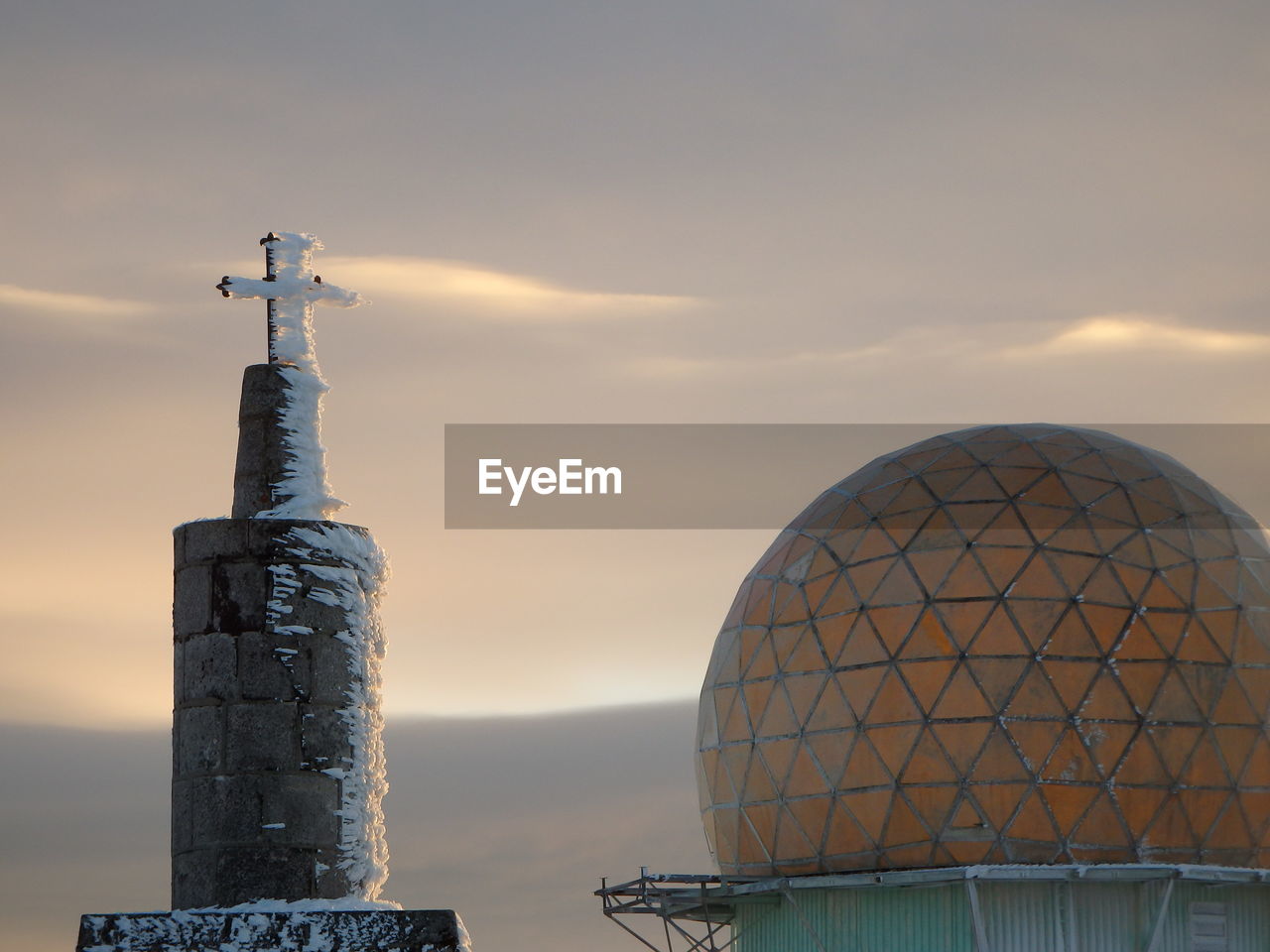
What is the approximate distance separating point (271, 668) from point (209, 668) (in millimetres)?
455

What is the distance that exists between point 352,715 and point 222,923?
1744 mm

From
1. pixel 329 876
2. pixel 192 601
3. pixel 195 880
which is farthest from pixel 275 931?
pixel 192 601

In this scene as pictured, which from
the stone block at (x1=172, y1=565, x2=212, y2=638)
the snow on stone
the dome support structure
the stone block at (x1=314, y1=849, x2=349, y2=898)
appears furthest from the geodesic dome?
the stone block at (x1=172, y1=565, x2=212, y2=638)

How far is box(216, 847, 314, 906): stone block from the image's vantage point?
42.6 feet

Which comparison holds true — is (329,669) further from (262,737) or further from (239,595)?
(239,595)

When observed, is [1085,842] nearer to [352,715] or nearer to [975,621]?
[975,621]

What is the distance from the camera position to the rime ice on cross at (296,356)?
1409 centimetres

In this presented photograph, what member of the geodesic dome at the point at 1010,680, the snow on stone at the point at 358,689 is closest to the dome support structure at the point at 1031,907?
the geodesic dome at the point at 1010,680

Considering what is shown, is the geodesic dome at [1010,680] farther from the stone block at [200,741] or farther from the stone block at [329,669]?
the stone block at [200,741]

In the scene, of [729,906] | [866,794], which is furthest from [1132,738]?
[729,906]

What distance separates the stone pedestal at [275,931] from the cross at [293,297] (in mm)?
4323

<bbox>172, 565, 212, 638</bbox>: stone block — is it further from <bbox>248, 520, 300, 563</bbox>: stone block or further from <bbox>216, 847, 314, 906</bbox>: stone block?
<bbox>216, 847, 314, 906</bbox>: stone block

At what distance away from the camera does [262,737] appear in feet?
43.4

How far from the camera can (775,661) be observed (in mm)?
29766
